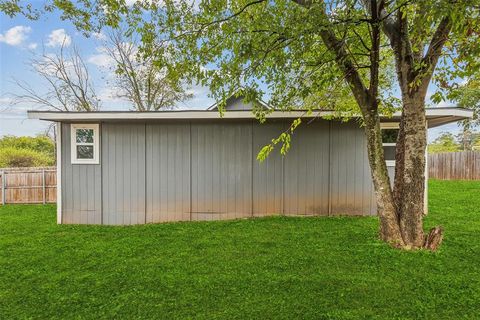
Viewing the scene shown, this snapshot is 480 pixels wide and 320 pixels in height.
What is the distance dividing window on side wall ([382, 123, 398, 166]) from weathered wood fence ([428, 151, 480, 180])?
8.52m

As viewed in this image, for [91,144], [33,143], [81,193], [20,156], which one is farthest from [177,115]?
[33,143]

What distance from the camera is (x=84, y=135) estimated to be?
18.7 ft

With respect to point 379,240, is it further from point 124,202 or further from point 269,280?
point 124,202

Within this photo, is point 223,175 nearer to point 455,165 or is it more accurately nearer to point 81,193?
point 81,193

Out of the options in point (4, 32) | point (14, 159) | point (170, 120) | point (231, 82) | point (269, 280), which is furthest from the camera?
point (14, 159)

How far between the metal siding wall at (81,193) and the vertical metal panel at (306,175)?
4236 mm

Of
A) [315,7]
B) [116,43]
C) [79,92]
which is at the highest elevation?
[116,43]

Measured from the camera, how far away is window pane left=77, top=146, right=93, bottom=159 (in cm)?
570

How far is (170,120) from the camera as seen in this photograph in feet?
18.2

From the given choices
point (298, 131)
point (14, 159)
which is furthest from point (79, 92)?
point (298, 131)

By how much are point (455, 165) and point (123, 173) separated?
14.0 m

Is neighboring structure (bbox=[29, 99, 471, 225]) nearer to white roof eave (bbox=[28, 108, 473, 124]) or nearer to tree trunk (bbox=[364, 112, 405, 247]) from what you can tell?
white roof eave (bbox=[28, 108, 473, 124])

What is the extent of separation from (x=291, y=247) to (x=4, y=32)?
13274 mm

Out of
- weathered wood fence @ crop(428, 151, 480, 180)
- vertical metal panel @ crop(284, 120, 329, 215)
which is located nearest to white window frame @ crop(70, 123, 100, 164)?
vertical metal panel @ crop(284, 120, 329, 215)
